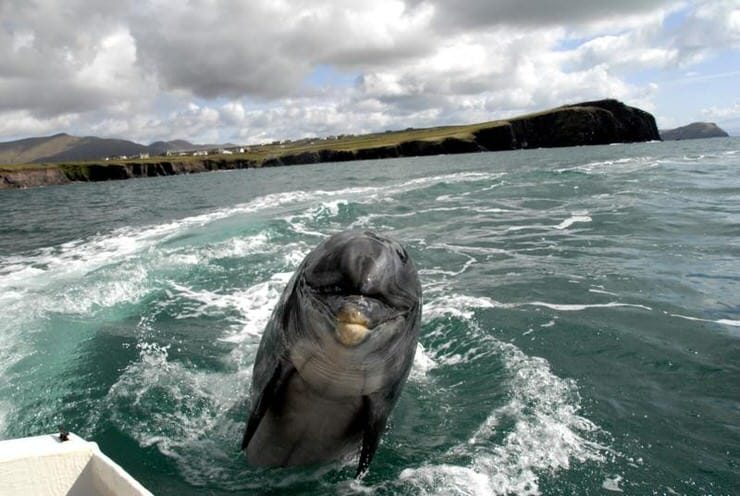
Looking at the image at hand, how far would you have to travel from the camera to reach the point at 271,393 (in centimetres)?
552

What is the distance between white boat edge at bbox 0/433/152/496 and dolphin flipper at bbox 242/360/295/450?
5.01 feet

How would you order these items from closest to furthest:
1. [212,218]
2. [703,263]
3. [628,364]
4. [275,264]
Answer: [628,364] < [703,263] < [275,264] < [212,218]

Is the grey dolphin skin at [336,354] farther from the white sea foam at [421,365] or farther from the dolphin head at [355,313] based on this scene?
the white sea foam at [421,365]

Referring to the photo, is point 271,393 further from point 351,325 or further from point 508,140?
point 508,140

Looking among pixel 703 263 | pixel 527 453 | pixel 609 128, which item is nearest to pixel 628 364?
pixel 527 453

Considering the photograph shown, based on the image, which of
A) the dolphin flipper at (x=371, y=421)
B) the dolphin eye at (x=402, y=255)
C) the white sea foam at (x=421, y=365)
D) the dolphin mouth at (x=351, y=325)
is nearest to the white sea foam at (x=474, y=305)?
the white sea foam at (x=421, y=365)

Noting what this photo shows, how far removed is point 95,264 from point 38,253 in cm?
729

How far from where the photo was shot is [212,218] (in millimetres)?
30594

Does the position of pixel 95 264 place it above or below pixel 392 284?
below

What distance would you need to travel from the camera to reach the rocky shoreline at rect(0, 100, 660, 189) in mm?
163500

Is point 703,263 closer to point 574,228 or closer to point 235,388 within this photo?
point 574,228

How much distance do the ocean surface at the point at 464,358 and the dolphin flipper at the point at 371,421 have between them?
20.5 inches

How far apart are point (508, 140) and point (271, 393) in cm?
17817

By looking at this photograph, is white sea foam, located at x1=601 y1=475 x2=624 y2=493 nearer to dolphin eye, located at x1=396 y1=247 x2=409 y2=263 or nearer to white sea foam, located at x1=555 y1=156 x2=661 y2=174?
dolphin eye, located at x1=396 y1=247 x2=409 y2=263
